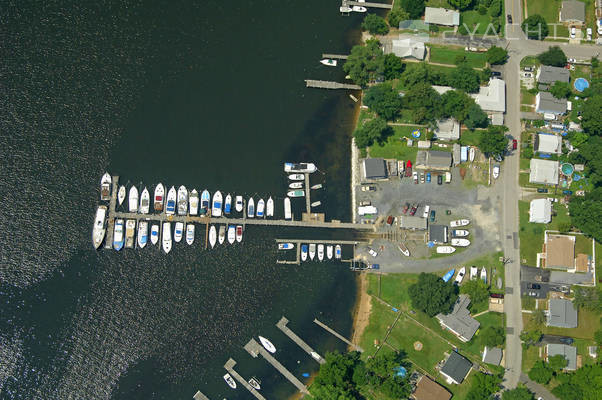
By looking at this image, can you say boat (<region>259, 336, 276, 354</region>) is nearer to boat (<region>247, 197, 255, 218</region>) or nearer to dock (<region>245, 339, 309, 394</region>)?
dock (<region>245, 339, 309, 394</region>)

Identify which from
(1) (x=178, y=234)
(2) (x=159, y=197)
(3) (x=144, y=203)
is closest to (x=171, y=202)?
(2) (x=159, y=197)

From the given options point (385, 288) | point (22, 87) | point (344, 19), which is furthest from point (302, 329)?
point (22, 87)

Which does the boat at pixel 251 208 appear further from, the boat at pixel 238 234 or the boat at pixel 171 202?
the boat at pixel 171 202

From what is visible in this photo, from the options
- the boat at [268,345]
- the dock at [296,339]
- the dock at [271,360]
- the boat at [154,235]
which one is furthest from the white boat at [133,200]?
the dock at [296,339]

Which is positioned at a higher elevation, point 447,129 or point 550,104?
point 550,104

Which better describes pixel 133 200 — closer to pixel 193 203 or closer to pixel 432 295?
pixel 193 203

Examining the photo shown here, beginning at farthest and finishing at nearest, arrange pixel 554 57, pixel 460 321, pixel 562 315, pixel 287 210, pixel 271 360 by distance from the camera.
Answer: pixel 554 57
pixel 287 210
pixel 562 315
pixel 271 360
pixel 460 321

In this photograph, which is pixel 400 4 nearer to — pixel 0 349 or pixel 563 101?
pixel 563 101

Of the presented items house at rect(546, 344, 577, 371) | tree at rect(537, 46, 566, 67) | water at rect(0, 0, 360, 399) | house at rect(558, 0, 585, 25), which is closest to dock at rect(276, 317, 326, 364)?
water at rect(0, 0, 360, 399)
